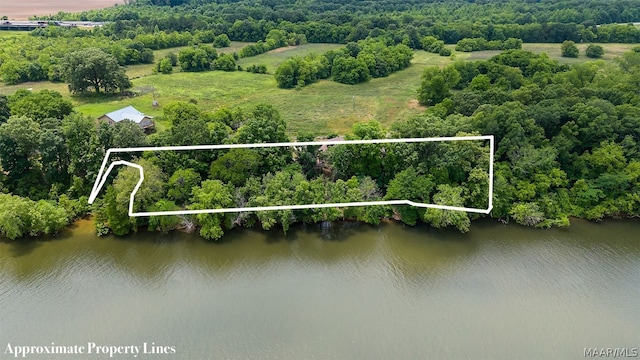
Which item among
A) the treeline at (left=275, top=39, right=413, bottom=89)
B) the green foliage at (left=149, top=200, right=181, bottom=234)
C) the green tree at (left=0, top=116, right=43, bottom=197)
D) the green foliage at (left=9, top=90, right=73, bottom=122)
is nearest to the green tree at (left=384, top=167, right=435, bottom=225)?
the green foliage at (left=149, top=200, right=181, bottom=234)

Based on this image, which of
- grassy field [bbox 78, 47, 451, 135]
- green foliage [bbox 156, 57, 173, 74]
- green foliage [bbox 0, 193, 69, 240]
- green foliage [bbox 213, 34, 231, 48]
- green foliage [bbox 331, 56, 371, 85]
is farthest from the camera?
green foliage [bbox 213, 34, 231, 48]

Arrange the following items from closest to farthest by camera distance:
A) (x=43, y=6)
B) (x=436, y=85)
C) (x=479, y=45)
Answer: (x=436, y=85) < (x=479, y=45) < (x=43, y=6)

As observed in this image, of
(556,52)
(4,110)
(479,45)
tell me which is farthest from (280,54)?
(4,110)

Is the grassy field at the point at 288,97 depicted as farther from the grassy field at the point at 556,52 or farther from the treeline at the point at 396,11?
the treeline at the point at 396,11

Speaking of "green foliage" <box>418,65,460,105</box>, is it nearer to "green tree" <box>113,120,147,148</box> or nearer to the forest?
the forest

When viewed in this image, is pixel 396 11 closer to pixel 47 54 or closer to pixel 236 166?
pixel 47 54

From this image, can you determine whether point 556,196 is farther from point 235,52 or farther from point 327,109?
point 235,52
